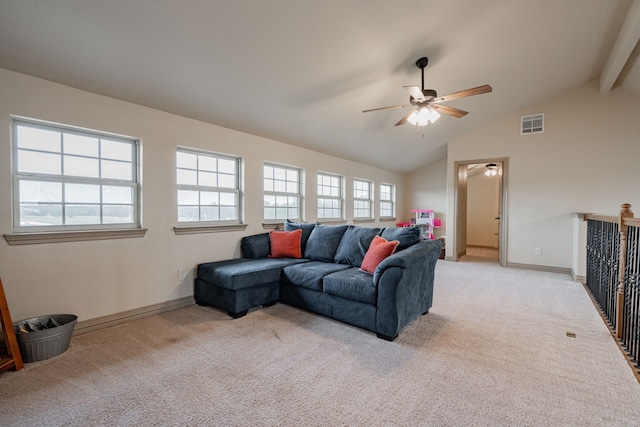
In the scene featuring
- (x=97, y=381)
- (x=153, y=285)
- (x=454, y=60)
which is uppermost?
(x=454, y=60)

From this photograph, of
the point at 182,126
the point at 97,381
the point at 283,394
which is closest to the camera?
the point at 283,394

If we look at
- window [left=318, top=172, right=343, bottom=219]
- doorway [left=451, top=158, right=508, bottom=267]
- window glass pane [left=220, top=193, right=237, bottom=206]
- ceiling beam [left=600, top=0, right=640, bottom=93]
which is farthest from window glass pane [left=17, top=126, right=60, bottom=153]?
doorway [left=451, top=158, right=508, bottom=267]

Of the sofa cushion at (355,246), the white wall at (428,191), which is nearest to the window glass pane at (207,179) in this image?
the sofa cushion at (355,246)

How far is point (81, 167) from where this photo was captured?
2.67 m

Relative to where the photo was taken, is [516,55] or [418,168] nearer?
[516,55]

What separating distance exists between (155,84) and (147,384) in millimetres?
2549

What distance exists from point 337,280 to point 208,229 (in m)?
1.82

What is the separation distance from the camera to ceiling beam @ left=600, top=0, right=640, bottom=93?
301 cm

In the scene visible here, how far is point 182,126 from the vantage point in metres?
3.29

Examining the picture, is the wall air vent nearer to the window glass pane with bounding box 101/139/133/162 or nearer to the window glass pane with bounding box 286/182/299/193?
the window glass pane with bounding box 286/182/299/193

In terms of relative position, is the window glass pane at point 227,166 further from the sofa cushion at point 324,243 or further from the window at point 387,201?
the window at point 387,201

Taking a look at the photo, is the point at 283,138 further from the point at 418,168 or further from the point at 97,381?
the point at 418,168

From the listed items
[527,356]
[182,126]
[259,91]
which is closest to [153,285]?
[182,126]

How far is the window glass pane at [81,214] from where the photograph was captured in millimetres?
2580
